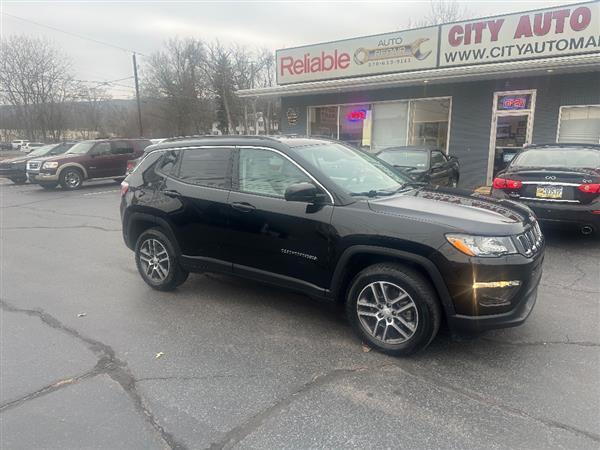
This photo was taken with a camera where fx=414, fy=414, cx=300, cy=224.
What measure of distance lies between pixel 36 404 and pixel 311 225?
7.74 ft

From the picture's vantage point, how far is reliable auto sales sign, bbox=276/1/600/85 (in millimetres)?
10648

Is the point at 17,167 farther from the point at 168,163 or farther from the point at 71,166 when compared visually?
the point at 168,163

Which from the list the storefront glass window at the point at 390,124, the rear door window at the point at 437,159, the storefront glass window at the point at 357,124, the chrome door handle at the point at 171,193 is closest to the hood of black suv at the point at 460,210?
the chrome door handle at the point at 171,193

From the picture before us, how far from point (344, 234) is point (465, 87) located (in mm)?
10735

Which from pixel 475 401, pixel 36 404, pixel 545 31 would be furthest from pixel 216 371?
pixel 545 31

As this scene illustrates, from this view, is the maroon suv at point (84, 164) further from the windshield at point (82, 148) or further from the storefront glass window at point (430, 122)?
the storefront glass window at point (430, 122)

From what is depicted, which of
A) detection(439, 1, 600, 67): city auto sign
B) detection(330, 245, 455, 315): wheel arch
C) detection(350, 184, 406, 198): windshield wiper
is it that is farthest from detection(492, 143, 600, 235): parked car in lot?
detection(439, 1, 600, 67): city auto sign

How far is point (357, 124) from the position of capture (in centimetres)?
1469

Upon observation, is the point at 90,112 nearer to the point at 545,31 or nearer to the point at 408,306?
the point at 545,31

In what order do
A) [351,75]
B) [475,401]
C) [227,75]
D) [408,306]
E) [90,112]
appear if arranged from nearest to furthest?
[475,401], [408,306], [351,75], [90,112], [227,75]

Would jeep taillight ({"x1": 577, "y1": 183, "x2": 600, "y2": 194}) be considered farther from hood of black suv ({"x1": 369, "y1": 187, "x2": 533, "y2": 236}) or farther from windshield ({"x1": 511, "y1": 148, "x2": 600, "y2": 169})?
hood of black suv ({"x1": 369, "y1": 187, "x2": 533, "y2": 236})

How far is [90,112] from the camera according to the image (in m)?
44.2

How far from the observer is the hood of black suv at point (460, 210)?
305 centimetres

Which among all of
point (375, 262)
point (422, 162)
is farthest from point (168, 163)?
point (422, 162)
